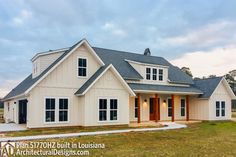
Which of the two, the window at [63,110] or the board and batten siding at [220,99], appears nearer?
the window at [63,110]

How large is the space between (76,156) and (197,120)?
21.1 metres

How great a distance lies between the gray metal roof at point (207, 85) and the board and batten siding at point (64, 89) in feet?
41.7

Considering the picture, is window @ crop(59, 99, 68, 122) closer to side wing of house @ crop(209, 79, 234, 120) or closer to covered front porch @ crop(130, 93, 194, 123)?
covered front porch @ crop(130, 93, 194, 123)

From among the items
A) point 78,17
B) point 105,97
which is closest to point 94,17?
point 78,17

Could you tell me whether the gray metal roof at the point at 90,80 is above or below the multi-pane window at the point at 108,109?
above

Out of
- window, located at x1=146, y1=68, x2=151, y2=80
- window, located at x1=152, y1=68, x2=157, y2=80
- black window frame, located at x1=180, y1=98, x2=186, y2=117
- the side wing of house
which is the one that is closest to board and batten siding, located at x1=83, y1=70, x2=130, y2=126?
window, located at x1=146, y1=68, x2=151, y2=80

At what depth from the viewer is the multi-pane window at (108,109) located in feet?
67.4

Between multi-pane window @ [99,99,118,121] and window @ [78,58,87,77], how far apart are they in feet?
7.43

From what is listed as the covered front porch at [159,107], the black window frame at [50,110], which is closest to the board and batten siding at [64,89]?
the black window frame at [50,110]

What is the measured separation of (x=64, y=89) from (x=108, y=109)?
3445mm

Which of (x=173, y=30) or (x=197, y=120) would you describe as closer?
(x=173, y=30)

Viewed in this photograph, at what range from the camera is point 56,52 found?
70.9 feet

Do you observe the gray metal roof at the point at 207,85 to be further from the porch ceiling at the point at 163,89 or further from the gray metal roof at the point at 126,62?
the gray metal roof at the point at 126,62

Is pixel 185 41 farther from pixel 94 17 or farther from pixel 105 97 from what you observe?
pixel 105 97
